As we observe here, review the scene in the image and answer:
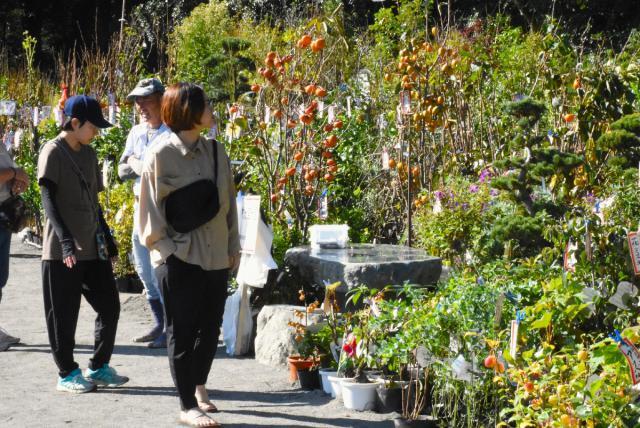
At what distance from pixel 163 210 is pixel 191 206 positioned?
147 mm

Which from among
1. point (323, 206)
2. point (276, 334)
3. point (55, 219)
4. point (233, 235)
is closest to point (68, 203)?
point (55, 219)

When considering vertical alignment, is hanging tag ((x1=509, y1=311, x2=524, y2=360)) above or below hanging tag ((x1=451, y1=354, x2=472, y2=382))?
above

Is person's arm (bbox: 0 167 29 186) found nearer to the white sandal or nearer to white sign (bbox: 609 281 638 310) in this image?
the white sandal

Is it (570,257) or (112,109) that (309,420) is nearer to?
(570,257)

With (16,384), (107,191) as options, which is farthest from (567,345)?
(107,191)

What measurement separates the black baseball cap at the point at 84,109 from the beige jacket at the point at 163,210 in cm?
106

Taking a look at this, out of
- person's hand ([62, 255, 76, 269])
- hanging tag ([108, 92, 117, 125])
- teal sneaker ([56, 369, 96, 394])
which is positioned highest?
hanging tag ([108, 92, 117, 125])

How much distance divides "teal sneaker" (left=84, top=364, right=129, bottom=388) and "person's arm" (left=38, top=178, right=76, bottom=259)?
2.48 feet

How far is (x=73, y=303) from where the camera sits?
18.9 feet

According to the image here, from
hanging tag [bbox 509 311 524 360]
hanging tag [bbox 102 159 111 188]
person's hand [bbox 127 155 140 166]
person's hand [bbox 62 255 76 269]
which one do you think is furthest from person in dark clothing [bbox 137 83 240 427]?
hanging tag [bbox 102 159 111 188]

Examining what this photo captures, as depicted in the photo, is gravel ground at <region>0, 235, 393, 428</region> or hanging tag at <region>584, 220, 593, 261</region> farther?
gravel ground at <region>0, 235, 393, 428</region>

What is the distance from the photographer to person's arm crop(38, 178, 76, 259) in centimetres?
562

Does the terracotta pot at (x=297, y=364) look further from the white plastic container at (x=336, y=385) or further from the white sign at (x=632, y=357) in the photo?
the white sign at (x=632, y=357)

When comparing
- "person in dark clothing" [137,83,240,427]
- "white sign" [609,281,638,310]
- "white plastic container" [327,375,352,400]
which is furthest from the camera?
"white plastic container" [327,375,352,400]
